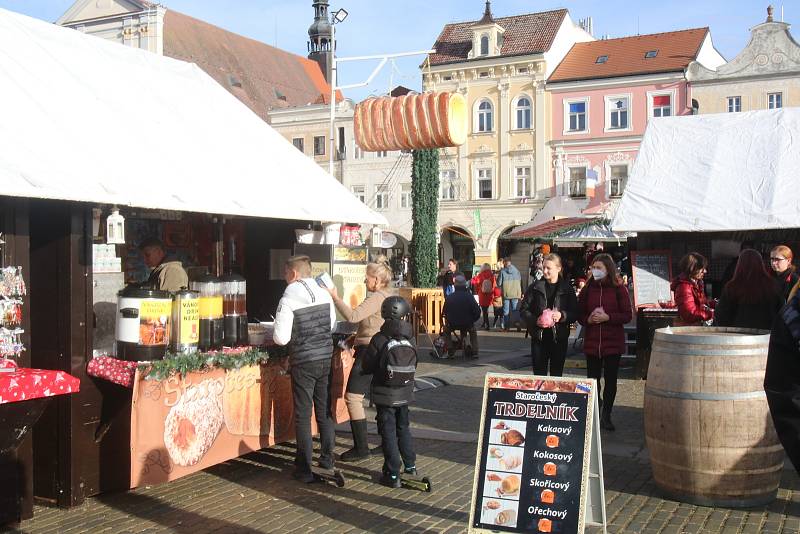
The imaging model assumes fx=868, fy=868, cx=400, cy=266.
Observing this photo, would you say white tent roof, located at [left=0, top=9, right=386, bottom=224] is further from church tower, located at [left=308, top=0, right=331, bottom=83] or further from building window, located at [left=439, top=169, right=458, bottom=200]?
church tower, located at [left=308, top=0, right=331, bottom=83]

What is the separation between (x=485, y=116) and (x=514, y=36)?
399cm

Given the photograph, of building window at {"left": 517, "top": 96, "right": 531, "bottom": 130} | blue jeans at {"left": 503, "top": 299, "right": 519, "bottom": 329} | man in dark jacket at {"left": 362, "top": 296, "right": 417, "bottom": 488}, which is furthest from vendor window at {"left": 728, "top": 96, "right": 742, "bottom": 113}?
man in dark jacket at {"left": 362, "top": 296, "right": 417, "bottom": 488}

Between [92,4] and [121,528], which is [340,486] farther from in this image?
[92,4]

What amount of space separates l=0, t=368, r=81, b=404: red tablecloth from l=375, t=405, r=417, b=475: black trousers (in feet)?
6.80

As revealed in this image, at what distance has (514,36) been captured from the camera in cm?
4056

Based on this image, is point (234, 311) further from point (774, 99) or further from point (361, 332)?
point (774, 99)

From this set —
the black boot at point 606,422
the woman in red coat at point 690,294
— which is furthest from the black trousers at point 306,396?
the woman in red coat at point 690,294

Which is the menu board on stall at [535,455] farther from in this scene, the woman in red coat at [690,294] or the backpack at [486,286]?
the backpack at [486,286]

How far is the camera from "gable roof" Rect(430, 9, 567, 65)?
39.3 metres

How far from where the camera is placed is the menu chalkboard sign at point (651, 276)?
480 inches

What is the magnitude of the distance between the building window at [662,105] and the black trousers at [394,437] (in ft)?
106

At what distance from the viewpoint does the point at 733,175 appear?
→ 11.4 metres

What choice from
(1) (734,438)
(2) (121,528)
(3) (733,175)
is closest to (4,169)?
(2) (121,528)

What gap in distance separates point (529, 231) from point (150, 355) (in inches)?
640
